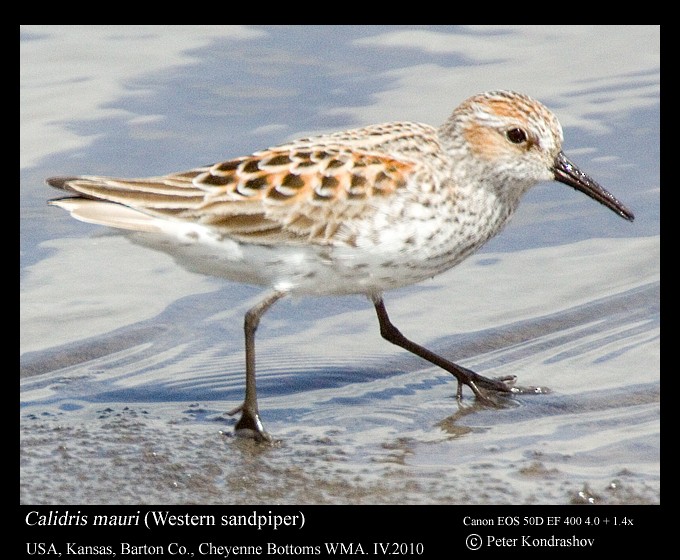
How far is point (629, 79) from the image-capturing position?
12.8m

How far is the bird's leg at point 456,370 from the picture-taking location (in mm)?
8039

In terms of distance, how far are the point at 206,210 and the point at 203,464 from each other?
1.57m

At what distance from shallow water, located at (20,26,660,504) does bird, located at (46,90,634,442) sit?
0.35 metres

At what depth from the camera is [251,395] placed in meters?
7.54

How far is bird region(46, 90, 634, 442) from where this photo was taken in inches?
292

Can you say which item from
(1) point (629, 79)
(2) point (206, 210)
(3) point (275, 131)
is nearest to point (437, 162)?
(2) point (206, 210)

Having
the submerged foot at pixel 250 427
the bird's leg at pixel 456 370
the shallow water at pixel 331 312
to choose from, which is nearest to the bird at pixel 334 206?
the submerged foot at pixel 250 427

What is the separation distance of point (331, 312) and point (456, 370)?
5.01 feet

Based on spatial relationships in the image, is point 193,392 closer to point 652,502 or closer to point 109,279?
point 109,279

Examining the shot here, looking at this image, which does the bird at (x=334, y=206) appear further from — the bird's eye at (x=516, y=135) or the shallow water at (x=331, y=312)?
the shallow water at (x=331, y=312)

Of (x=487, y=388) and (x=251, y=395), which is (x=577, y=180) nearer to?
(x=487, y=388)

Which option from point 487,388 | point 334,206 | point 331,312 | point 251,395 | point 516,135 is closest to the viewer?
point 334,206

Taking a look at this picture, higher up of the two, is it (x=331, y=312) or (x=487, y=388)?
(x=331, y=312)

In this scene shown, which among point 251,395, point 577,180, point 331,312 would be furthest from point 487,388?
point 331,312
